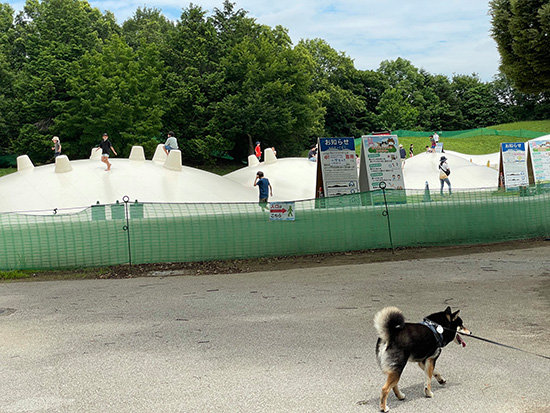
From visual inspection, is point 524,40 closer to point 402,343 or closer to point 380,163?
point 380,163

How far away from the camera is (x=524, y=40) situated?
22438 mm

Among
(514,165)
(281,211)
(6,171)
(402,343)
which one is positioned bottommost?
(402,343)

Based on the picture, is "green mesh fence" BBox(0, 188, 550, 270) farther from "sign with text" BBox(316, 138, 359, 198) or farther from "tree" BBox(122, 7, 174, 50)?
"tree" BBox(122, 7, 174, 50)

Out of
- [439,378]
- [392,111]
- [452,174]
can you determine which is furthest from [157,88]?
[439,378]

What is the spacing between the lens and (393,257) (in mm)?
14719

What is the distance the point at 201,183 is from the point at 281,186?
29.8 ft

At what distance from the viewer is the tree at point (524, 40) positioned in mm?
21812

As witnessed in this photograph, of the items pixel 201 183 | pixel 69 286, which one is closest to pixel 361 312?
pixel 69 286

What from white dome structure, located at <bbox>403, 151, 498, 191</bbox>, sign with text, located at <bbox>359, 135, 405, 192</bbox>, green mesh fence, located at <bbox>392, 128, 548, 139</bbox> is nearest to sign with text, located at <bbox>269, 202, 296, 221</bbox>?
sign with text, located at <bbox>359, 135, 405, 192</bbox>

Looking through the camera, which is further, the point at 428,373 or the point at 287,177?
the point at 287,177

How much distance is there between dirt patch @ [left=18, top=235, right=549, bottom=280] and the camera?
1406 cm

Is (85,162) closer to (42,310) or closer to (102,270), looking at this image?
(102,270)

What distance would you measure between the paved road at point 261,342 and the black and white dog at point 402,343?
0.29 meters

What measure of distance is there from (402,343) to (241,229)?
A: 10337 millimetres
